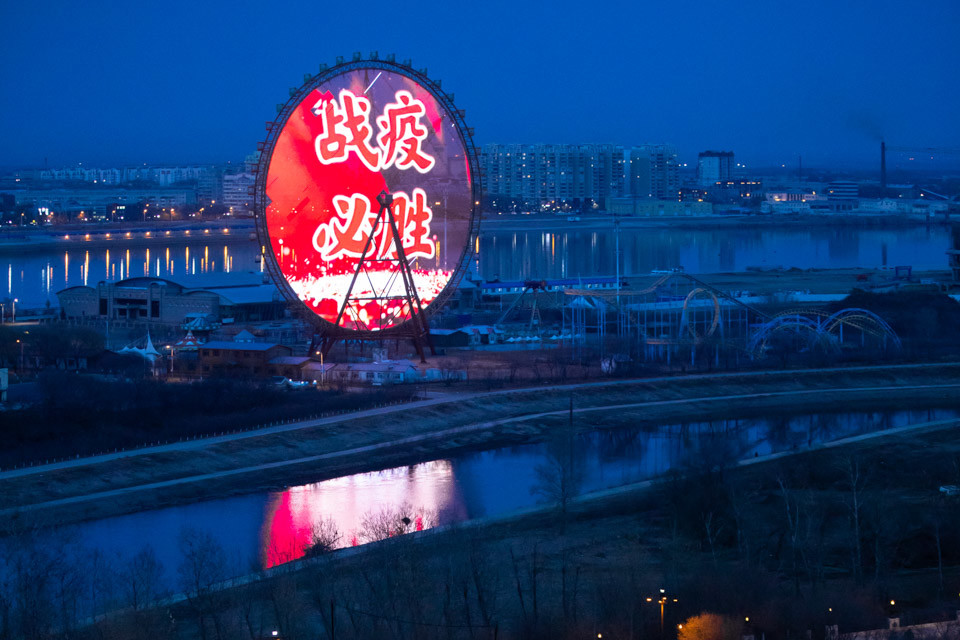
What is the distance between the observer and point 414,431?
13844mm

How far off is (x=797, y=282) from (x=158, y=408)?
19.9 meters

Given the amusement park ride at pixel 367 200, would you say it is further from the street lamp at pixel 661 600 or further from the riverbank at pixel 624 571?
the street lamp at pixel 661 600

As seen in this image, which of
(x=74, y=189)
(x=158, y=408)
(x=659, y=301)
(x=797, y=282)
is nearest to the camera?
(x=158, y=408)

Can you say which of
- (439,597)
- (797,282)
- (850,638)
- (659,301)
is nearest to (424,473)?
(439,597)

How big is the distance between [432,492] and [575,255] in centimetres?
3175

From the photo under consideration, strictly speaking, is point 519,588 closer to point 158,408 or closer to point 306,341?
point 158,408

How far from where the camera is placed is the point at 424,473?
1255cm

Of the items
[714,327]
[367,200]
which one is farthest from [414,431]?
[714,327]

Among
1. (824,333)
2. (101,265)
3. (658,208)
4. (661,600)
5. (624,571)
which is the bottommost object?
(624,571)

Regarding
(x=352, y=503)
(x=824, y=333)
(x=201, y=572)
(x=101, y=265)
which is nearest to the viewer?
(x=201, y=572)

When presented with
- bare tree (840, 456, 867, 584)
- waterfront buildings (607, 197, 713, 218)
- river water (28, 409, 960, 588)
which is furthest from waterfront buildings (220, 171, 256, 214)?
bare tree (840, 456, 867, 584)

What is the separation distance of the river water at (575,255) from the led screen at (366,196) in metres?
10.5

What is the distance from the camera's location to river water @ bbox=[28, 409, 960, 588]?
985cm

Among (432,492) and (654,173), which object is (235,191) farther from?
(432,492)
